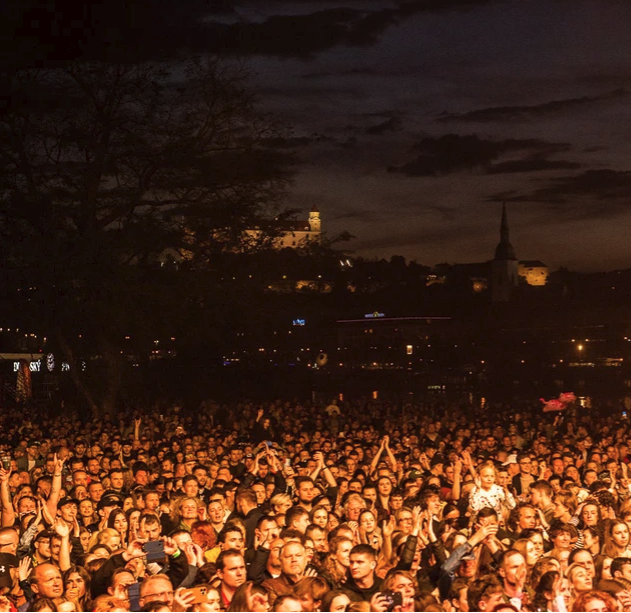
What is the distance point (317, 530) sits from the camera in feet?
26.4

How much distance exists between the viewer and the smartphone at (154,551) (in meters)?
7.35

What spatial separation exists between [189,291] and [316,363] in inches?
438

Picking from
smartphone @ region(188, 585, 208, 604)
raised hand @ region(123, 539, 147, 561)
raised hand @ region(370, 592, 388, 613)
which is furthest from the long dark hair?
raised hand @ region(123, 539, 147, 561)

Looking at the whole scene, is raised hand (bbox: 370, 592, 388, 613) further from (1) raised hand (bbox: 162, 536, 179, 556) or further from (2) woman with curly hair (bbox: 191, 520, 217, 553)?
(2) woman with curly hair (bbox: 191, 520, 217, 553)

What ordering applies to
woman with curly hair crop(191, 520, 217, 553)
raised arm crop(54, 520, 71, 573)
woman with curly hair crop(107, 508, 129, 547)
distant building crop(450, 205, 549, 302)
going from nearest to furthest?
raised arm crop(54, 520, 71, 573)
woman with curly hair crop(191, 520, 217, 553)
woman with curly hair crop(107, 508, 129, 547)
distant building crop(450, 205, 549, 302)

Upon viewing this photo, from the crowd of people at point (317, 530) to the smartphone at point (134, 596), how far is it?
0.06ft

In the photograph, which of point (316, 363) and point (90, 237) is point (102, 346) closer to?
point (90, 237)

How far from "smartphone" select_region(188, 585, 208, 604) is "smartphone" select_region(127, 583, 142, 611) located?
1.70 ft

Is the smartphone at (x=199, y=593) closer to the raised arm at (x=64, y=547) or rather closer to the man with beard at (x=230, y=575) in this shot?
the man with beard at (x=230, y=575)

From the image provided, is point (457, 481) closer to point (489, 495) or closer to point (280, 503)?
point (489, 495)

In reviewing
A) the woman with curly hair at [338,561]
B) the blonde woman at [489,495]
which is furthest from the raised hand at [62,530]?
the blonde woman at [489,495]

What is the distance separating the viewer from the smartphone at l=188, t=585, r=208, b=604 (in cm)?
618

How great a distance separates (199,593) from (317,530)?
194 cm

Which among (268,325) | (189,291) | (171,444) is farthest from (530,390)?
(171,444)
